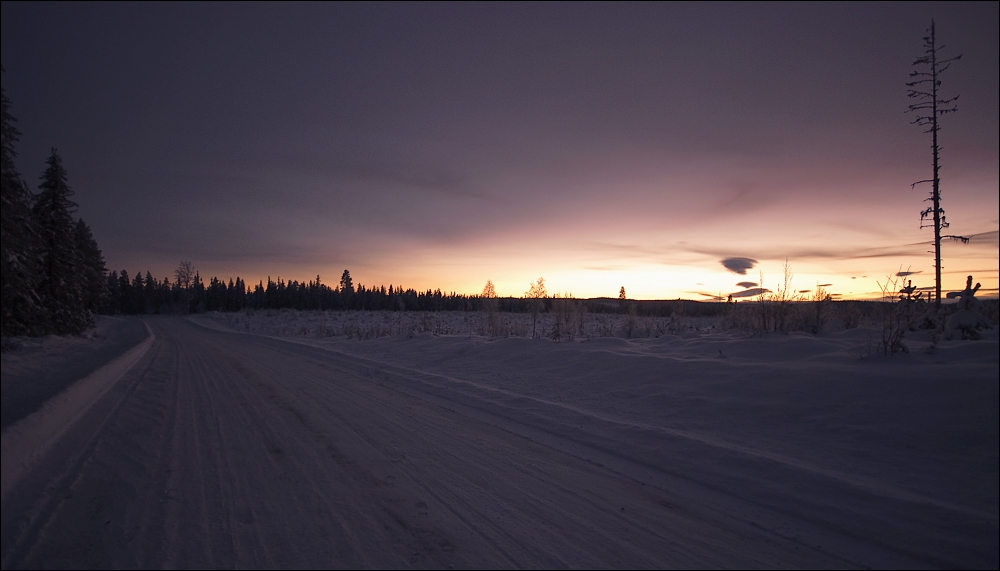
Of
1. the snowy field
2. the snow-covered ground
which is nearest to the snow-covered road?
the snowy field

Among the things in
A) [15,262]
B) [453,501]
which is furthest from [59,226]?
[453,501]

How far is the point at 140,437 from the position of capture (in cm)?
552

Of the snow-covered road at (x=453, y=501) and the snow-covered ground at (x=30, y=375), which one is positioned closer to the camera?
the snow-covered road at (x=453, y=501)

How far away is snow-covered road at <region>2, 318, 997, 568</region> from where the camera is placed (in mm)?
3096

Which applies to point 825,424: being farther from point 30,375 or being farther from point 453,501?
point 30,375

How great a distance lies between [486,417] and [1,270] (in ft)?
20.2

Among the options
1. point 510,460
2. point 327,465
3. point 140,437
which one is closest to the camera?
point 327,465

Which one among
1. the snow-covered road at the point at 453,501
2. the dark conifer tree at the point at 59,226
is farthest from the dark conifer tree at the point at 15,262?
the dark conifer tree at the point at 59,226

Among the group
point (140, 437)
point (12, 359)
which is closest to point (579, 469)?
point (140, 437)

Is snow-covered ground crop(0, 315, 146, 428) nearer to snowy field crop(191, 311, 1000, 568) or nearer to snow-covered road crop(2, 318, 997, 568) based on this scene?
snow-covered road crop(2, 318, 997, 568)

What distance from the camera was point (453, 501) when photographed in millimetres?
3898

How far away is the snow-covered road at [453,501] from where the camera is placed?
10.2 ft

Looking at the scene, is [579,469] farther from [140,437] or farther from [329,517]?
[140,437]

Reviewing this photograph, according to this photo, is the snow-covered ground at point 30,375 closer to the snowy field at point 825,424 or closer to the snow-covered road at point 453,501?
the snow-covered road at point 453,501
